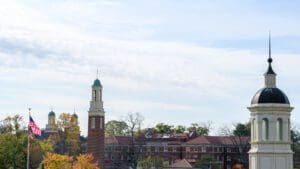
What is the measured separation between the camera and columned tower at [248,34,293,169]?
23734mm

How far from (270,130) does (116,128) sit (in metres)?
139

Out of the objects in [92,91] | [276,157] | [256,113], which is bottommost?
[276,157]

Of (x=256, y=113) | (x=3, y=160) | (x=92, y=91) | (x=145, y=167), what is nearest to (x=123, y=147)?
(x=145, y=167)

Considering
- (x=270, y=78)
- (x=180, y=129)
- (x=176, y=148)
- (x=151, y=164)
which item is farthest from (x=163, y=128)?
(x=270, y=78)

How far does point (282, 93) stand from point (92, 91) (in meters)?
71.8

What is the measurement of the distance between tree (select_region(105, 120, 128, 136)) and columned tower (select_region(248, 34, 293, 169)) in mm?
135157

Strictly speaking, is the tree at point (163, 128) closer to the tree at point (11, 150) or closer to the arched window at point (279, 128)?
the tree at point (11, 150)

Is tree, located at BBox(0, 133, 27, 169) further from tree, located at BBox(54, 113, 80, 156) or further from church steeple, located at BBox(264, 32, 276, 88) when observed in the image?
church steeple, located at BBox(264, 32, 276, 88)

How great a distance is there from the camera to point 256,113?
24578 millimetres

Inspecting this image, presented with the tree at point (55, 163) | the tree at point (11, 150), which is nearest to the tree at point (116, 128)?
the tree at point (11, 150)

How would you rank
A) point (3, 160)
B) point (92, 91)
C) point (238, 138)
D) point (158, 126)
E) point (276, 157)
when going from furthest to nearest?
point (158, 126)
point (238, 138)
point (92, 91)
point (3, 160)
point (276, 157)

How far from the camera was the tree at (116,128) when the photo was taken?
527 feet

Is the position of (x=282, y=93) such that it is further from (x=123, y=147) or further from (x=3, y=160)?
(x=123, y=147)

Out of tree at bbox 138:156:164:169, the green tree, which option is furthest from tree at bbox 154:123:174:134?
tree at bbox 138:156:164:169
